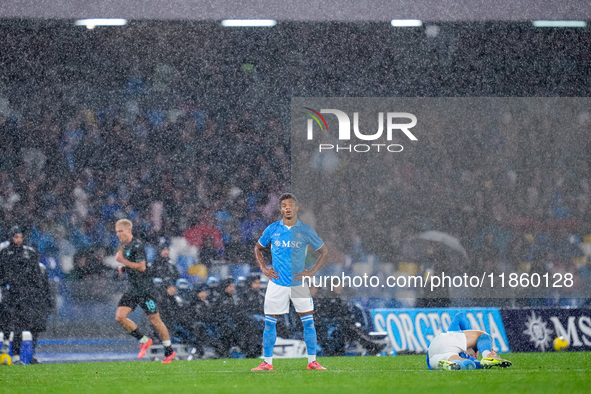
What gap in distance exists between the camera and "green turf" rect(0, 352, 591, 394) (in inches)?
251

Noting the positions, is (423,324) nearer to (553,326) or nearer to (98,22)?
(553,326)

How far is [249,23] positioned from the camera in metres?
11.1

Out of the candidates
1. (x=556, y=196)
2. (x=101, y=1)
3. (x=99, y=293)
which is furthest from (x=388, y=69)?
(x=99, y=293)

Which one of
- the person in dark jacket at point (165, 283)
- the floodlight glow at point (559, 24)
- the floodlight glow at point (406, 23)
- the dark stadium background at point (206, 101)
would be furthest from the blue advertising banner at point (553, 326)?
the person in dark jacket at point (165, 283)

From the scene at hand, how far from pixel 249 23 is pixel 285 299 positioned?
4.19 m

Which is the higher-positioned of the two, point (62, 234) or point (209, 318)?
point (62, 234)

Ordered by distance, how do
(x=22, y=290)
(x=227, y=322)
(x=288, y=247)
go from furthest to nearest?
(x=227, y=322), (x=22, y=290), (x=288, y=247)

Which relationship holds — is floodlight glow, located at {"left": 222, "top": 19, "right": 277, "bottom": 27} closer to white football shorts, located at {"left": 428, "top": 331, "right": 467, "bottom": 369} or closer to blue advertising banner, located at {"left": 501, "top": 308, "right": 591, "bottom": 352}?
blue advertising banner, located at {"left": 501, "top": 308, "right": 591, "bottom": 352}

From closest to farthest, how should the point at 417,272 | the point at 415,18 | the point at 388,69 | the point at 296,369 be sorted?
the point at 296,369, the point at 415,18, the point at 417,272, the point at 388,69

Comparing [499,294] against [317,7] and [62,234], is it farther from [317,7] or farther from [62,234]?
[62,234]

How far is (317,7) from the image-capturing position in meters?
10.2

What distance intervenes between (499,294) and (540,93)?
2575 mm

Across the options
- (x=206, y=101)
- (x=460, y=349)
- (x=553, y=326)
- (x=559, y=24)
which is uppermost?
(x=559, y=24)

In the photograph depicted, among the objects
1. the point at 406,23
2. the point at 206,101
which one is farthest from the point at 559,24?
the point at 206,101
